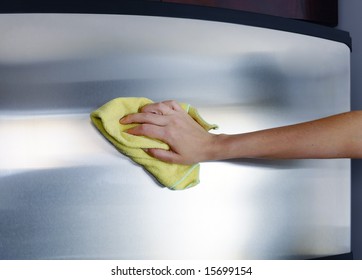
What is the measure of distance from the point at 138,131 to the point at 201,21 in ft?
0.70

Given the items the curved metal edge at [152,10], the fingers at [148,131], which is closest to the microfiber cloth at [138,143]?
the fingers at [148,131]

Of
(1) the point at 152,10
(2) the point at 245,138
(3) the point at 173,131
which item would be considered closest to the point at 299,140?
(2) the point at 245,138

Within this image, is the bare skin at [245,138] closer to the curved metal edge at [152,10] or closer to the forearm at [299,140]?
the forearm at [299,140]

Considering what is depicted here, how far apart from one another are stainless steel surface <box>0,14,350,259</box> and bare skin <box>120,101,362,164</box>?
3 centimetres

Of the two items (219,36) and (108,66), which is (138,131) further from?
(219,36)

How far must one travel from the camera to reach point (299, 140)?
84cm

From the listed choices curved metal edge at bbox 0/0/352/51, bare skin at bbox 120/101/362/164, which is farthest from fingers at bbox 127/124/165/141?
curved metal edge at bbox 0/0/352/51

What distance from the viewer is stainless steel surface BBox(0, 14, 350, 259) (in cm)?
74

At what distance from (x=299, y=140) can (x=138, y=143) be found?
0.88 ft

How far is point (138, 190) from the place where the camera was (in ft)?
2.56

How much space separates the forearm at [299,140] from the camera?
0.82m

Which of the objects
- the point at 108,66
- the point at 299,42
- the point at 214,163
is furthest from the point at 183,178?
the point at 299,42

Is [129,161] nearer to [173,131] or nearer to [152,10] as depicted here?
[173,131]

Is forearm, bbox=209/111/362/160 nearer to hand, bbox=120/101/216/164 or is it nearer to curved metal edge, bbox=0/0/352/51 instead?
hand, bbox=120/101/216/164
